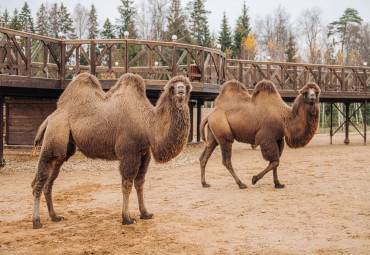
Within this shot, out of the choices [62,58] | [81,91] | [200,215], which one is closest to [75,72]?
[62,58]

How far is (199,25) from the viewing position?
43.2 metres

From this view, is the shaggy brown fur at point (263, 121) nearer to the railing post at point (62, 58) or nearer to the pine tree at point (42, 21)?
the railing post at point (62, 58)

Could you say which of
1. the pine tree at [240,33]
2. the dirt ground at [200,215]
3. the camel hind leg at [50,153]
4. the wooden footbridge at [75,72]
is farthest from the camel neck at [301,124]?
the pine tree at [240,33]

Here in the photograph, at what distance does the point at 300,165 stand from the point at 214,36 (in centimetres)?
3883

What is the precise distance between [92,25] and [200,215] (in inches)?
1650

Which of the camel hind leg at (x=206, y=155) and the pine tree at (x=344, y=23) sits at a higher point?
the pine tree at (x=344, y=23)

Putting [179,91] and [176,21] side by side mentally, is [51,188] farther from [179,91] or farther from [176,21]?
[176,21]

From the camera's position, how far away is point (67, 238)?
5.21m

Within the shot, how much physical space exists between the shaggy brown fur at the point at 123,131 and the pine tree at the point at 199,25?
37131 mm

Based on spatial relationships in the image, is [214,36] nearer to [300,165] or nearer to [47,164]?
[300,165]

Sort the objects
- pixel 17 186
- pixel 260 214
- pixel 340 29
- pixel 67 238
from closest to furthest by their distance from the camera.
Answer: pixel 67 238 < pixel 260 214 < pixel 17 186 < pixel 340 29

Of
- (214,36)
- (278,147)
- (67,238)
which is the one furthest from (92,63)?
(214,36)

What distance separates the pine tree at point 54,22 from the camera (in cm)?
4337

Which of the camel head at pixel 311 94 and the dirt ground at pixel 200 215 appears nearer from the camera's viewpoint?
the dirt ground at pixel 200 215
